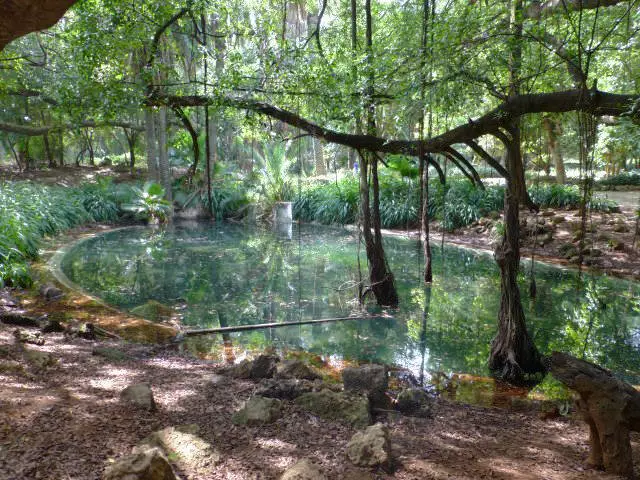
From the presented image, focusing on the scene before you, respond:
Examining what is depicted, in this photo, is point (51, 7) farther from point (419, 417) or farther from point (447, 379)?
point (447, 379)

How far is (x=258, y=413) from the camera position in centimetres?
304

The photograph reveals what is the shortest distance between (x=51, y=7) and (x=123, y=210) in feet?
54.1

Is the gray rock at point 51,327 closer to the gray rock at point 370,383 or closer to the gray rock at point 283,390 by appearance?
the gray rock at point 283,390

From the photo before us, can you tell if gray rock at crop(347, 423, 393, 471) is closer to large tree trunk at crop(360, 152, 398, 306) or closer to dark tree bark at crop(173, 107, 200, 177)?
dark tree bark at crop(173, 107, 200, 177)

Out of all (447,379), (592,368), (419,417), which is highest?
(592,368)

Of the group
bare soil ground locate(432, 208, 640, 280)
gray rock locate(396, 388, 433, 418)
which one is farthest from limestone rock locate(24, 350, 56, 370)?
bare soil ground locate(432, 208, 640, 280)

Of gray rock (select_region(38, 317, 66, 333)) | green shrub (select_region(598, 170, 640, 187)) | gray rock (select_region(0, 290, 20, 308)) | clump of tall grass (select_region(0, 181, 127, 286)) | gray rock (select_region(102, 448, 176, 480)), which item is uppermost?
green shrub (select_region(598, 170, 640, 187))

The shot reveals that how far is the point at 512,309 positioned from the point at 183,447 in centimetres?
358

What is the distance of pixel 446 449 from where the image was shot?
2.90m

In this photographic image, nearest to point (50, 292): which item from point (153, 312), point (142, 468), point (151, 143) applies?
point (153, 312)

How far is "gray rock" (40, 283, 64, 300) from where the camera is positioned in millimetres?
6760

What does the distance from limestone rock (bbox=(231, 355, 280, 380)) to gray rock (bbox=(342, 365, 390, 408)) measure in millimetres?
711

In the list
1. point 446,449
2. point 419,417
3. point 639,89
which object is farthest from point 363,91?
point 446,449

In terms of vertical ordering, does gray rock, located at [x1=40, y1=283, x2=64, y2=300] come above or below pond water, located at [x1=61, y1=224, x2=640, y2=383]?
above
